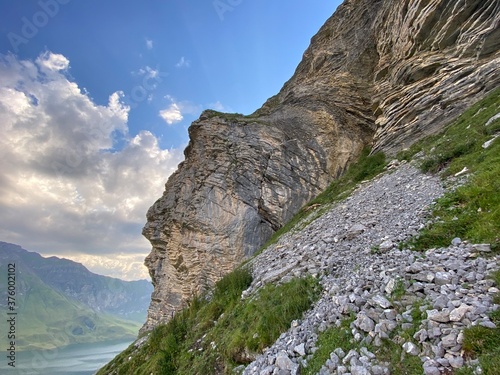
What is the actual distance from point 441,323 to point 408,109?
26.9 metres

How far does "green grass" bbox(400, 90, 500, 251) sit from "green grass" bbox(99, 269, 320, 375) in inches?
148

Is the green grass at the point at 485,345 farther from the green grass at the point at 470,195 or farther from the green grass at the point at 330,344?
the green grass at the point at 470,195

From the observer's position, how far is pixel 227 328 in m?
9.84

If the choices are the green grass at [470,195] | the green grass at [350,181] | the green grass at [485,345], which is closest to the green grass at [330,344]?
the green grass at [485,345]

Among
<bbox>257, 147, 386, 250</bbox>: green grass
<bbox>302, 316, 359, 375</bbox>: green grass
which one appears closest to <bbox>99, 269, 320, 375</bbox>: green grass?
<bbox>302, 316, 359, 375</bbox>: green grass

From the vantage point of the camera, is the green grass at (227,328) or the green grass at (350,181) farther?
the green grass at (350,181)

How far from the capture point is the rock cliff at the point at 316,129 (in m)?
25.2

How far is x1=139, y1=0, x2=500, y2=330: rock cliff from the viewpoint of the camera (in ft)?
82.5

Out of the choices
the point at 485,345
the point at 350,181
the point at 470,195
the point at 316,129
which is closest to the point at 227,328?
the point at 485,345

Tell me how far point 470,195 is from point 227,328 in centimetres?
871

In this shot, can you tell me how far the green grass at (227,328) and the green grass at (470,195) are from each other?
377cm

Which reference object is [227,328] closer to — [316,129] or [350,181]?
[350,181]

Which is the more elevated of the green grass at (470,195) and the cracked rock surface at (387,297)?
the green grass at (470,195)

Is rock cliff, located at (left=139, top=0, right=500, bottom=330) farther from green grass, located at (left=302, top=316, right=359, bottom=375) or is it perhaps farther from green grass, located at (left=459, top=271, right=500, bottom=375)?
green grass, located at (left=459, top=271, right=500, bottom=375)
